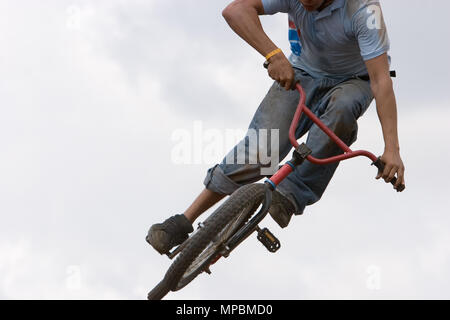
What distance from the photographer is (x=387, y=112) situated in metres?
6.34

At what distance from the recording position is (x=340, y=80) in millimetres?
6992

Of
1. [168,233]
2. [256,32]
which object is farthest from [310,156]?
[168,233]

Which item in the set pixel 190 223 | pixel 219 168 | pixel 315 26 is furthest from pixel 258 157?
pixel 315 26

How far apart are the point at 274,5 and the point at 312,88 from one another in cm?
79

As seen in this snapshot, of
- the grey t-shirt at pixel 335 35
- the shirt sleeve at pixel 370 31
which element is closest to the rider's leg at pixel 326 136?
the grey t-shirt at pixel 335 35

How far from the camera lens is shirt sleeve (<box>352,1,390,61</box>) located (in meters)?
6.45

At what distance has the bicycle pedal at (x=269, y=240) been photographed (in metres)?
6.20

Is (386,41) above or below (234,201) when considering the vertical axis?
above

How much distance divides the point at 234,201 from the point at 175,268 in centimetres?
63

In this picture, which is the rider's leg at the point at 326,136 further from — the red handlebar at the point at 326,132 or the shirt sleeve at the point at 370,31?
the shirt sleeve at the point at 370,31

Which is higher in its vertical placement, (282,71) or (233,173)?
(282,71)

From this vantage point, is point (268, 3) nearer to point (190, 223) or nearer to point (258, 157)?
point (258, 157)

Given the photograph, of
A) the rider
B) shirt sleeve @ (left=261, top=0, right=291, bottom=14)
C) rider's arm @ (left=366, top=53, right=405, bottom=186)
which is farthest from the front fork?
shirt sleeve @ (left=261, top=0, right=291, bottom=14)

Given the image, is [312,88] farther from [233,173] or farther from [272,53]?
[233,173]
